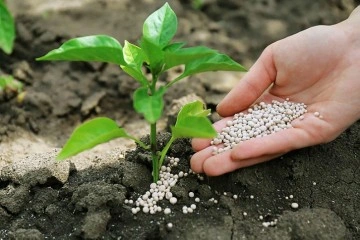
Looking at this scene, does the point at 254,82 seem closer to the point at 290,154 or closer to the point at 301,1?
the point at 290,154

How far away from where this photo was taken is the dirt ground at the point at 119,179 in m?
1.86

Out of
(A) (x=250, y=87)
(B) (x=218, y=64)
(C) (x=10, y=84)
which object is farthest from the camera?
(C) (x=10, y=84)

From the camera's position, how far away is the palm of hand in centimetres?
211

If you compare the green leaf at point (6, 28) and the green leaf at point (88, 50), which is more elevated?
the green leaf at point (88, 50)

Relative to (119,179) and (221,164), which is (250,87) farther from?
(119,179)

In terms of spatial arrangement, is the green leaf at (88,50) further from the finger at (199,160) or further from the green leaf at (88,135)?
the finger at (199,160)

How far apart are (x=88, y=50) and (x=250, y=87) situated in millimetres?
839

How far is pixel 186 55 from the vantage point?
5.33 ft

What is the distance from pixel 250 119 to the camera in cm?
217

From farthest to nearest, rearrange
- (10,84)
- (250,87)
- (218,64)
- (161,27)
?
(10,84) → (250,87) → (161,27) → (218,64)

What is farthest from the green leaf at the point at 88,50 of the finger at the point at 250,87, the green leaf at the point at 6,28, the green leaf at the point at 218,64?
the finger at the point at 250,87

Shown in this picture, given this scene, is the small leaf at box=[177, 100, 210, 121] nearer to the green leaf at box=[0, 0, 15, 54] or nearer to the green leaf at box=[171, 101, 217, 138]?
the green leaf at box=[171, 101, 217, 138]

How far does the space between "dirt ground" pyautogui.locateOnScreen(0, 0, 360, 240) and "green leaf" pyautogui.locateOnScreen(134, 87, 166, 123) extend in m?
0.44

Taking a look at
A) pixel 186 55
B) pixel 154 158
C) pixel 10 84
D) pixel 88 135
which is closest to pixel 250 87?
pixel 154 158
